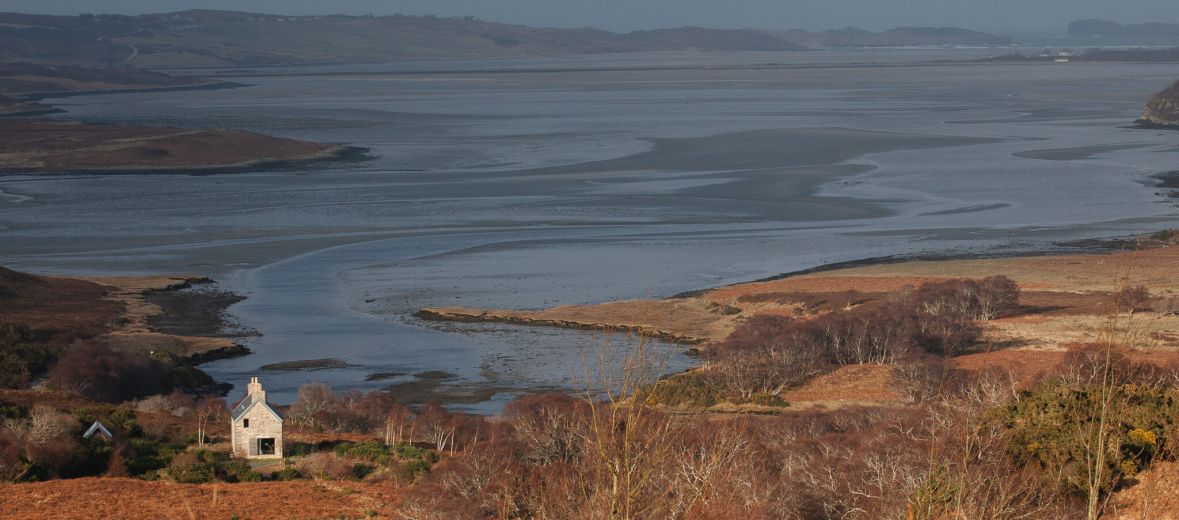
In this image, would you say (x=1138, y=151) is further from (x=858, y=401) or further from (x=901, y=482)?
(x=901, y=482)

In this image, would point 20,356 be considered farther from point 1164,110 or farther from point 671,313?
point 1164,110

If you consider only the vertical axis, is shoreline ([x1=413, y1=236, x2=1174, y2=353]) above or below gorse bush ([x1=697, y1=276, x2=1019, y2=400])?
below

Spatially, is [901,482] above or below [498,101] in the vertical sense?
above

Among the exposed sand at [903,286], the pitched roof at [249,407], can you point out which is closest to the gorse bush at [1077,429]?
the pitched roof at [249,407]

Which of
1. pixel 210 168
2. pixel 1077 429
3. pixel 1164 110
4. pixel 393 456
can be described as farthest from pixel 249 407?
pixel 1164 110

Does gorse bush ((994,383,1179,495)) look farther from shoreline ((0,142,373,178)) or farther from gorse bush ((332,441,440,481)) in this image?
shoreline ((0,142,373,178))

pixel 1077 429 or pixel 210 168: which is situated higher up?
pixel 1077 429

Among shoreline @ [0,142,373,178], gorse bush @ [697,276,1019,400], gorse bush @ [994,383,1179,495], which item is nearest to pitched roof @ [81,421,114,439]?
gorse bush @ [697,276,1019,400]

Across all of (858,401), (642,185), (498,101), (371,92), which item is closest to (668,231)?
(642,185)
